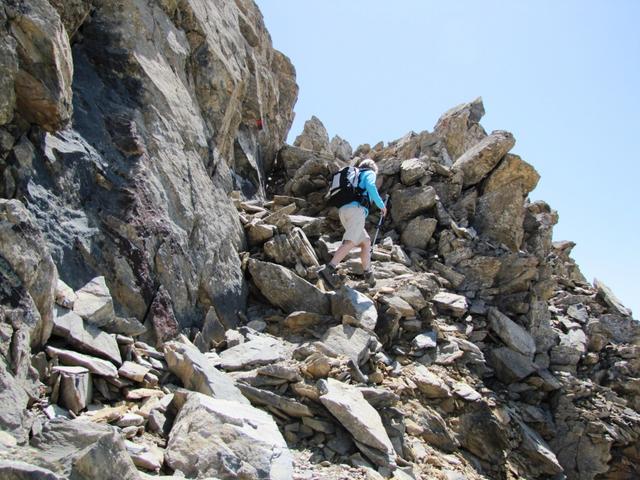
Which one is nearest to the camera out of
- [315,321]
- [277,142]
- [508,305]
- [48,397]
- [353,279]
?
[48,397]

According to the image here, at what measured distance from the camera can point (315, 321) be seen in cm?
1085

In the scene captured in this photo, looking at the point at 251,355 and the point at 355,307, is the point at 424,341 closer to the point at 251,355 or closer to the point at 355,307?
the point at 355,307

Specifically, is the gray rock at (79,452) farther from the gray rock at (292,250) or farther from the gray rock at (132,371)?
the gray rock at (292,250)

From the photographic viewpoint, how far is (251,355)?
8.70 meters

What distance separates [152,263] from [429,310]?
7496 millimetres

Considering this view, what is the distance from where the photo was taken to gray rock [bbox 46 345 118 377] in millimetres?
5793

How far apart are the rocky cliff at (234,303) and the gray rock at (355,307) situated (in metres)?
0.06

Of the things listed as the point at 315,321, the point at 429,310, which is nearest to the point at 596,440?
the point at 429,310

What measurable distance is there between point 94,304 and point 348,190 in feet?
24.0

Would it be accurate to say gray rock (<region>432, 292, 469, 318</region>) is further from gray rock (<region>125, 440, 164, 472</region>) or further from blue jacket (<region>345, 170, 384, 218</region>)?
gray rock (<region>125, 440, 164, 472</region>)

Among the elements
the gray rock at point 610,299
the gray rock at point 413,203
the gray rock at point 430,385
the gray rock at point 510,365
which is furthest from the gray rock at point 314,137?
the gray rock at point 430,385

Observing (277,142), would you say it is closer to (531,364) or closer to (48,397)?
(531,364)

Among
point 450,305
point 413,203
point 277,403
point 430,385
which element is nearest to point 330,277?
→ point 430,385

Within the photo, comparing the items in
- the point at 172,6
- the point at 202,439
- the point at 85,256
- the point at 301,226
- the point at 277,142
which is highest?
the point at 277,142
